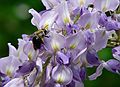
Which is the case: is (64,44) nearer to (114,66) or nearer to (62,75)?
(62,75)

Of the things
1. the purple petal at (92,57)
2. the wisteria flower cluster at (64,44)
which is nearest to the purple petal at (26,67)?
the wisteria flower cluster at (64,44)

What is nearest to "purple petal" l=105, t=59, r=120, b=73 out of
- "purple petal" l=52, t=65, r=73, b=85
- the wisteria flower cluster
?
the wisteria flower cluster

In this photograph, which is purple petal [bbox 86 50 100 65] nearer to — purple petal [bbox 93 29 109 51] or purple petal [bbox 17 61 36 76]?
purple petal [bbox 93 29 109 51]

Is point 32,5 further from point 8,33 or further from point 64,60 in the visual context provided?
point 64,60

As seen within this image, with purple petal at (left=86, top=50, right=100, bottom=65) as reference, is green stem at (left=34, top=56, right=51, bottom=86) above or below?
above

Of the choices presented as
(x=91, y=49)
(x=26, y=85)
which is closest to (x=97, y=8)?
(x=91, y=49)

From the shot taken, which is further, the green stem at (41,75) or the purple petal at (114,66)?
the purple petal at (114,66)

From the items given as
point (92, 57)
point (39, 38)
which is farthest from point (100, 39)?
point (39, 38)

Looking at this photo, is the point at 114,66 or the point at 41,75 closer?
the point at 41,75

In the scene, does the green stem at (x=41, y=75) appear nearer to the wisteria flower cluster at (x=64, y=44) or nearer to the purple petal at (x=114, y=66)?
the wisteria flower cluster at (x=64, y=44)
